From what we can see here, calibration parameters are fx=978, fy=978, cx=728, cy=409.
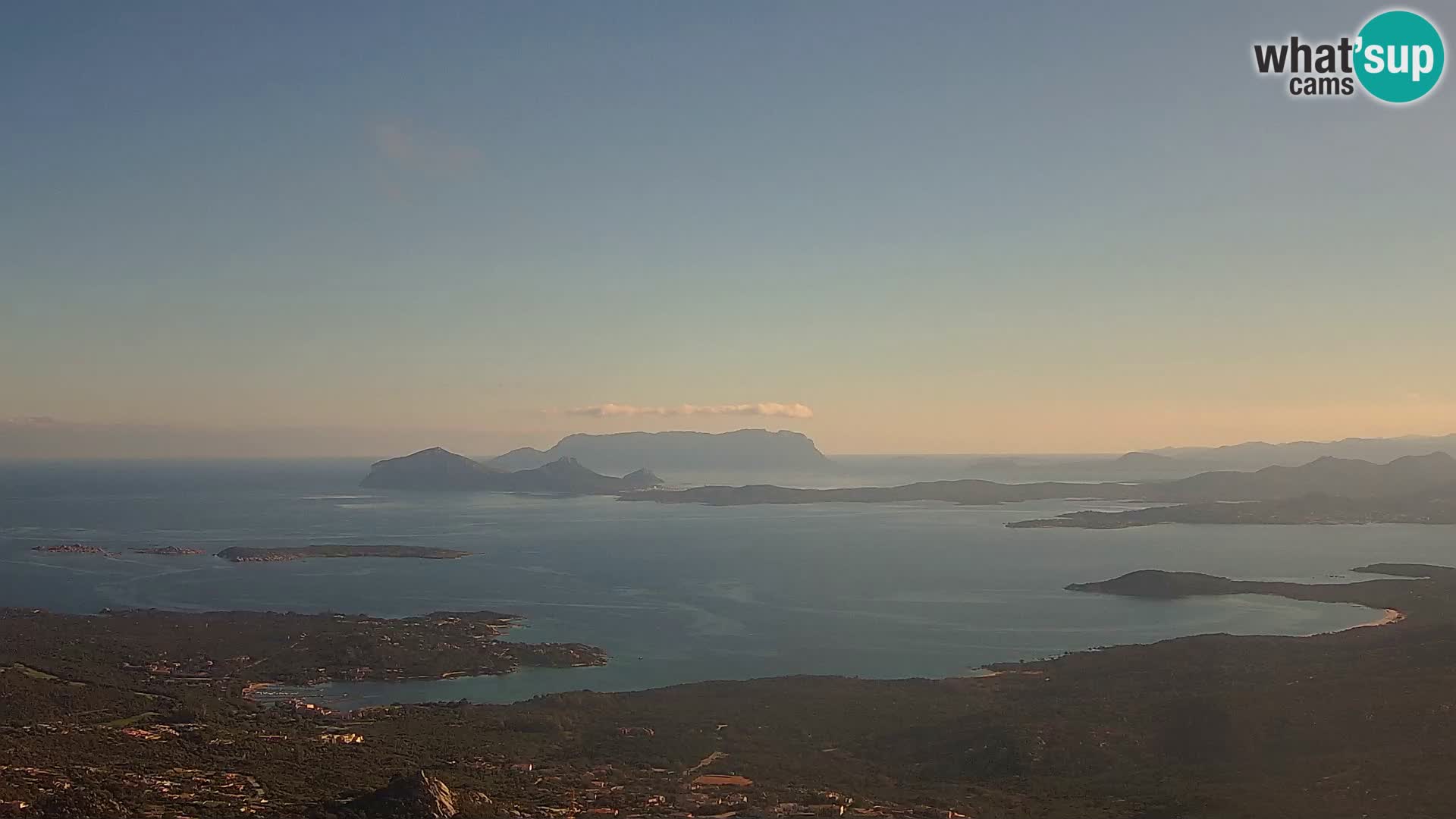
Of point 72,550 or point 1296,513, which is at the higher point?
point 1296,513

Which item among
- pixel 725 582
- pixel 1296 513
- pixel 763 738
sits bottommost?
pixel 725 582

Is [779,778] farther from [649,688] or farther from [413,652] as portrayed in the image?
[413,652]

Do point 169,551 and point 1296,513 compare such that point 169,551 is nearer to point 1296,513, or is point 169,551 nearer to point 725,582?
point 725,582

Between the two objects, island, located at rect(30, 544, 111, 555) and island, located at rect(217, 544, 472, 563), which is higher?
island, located at rect(30, 544, 111, 555)

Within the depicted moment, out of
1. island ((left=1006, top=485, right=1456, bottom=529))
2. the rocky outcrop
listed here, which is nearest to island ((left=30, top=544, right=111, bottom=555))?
the rocky outcrop

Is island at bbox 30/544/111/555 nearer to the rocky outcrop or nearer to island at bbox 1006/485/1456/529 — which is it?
the rocky outcrop

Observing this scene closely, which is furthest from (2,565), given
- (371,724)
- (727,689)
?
(727,689)


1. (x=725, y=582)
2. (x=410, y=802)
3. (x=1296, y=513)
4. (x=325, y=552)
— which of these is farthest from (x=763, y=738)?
(x=1296, y=513)
